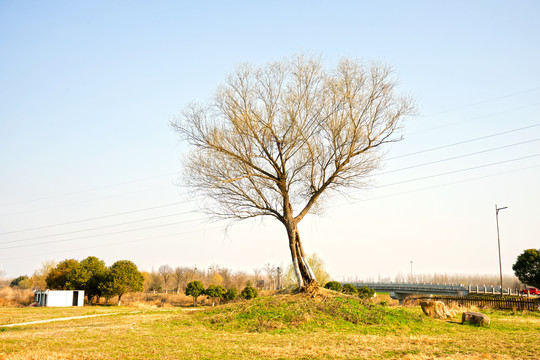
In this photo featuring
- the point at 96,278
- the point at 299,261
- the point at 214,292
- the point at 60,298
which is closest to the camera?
the point at 299,261

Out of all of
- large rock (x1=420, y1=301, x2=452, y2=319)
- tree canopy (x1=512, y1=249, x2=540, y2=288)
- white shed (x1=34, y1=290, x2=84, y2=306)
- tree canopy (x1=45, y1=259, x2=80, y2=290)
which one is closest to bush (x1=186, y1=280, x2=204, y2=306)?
white shed (x1=34, y1=290, x2=84, y2=306)

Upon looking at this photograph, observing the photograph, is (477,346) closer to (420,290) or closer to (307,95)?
(307,95)

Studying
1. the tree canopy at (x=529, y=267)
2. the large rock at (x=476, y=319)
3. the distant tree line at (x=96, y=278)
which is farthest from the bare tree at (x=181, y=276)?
the large rock at (x=476, y=319)

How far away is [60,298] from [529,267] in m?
43.5

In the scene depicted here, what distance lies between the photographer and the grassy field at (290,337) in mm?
8914

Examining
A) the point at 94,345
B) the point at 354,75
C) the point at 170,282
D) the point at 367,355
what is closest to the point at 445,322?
the point at 367,355

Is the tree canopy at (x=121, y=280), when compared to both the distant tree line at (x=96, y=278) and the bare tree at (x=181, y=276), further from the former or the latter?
the bare tree at (x=181, y=276)

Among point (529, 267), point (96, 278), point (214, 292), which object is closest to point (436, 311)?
point (214, 292)

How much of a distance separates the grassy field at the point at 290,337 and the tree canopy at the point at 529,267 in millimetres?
29332

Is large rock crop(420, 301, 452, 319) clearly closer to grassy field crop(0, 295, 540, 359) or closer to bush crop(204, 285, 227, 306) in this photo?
grassy field crop(0, 295, 540, 359)

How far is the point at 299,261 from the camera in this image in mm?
17109

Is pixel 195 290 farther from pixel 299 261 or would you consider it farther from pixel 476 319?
pixel 476 319

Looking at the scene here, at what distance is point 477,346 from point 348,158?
8.48 metres

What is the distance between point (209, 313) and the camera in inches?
641
